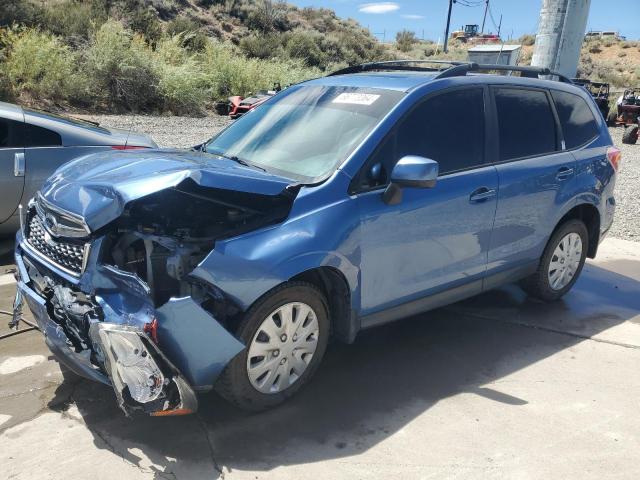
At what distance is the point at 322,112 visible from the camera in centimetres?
403

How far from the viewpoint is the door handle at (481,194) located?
4062mm

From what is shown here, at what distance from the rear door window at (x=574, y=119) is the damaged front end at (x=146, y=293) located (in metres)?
2.82

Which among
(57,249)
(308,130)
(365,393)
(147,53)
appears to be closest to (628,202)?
(308,130)

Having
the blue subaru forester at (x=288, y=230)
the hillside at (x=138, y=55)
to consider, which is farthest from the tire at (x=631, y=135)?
the blue subaru forester at (x=288, y=230)

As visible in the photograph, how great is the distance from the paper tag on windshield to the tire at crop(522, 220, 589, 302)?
6.81 ft

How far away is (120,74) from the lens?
19141 mm

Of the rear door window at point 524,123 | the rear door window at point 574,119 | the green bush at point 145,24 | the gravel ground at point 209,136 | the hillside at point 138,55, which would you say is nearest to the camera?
the rear door window at point 524,123

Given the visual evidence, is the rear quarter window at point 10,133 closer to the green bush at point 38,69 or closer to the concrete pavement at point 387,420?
the concrete pavement at point 387,420

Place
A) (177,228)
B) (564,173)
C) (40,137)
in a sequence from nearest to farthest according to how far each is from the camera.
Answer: (177,228), (564,173), (40,137)

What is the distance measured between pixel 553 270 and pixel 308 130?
258cm

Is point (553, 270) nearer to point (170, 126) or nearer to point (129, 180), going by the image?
point (129, 180)

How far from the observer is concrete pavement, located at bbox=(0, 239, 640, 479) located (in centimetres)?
296

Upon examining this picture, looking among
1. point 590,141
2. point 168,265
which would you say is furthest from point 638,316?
point 168,265

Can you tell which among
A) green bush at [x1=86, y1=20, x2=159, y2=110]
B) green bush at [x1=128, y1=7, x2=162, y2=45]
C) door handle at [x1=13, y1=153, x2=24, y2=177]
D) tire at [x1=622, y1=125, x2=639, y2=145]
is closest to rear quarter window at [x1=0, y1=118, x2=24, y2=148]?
door handle at [x1=13, y1=153, x2=24, y2=177]
